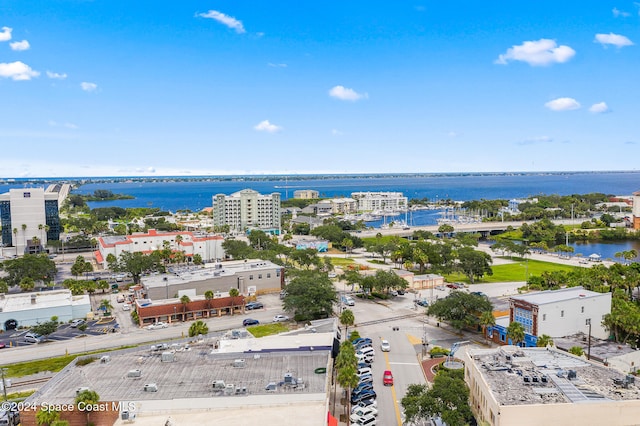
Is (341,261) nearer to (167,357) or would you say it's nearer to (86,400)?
(167,357)

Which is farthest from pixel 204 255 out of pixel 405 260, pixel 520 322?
pixel 520 322

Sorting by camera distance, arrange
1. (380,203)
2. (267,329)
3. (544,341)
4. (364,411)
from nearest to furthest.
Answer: (364,411)
(544,341)
(267,329)
(380,203)

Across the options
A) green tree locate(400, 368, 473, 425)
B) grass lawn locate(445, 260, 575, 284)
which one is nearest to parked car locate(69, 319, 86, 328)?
green tree locate(400, 368, 473, 425)

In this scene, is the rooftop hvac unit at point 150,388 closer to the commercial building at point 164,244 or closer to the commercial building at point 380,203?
the commercial building at point 164,244

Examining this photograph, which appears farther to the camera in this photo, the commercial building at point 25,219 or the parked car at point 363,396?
the commercial building at point 25,219

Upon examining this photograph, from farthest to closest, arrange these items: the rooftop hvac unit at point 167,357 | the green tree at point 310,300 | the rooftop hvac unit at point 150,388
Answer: the green tree at point 310,300 → the rooftop hvac unit at point 167,357 → the rooftop hvac unit at point 150,388

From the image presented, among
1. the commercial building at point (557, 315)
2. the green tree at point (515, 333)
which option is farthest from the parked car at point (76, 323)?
the green tree at point (515, 333)

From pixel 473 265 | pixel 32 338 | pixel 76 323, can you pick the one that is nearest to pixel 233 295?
pixel 76 323
